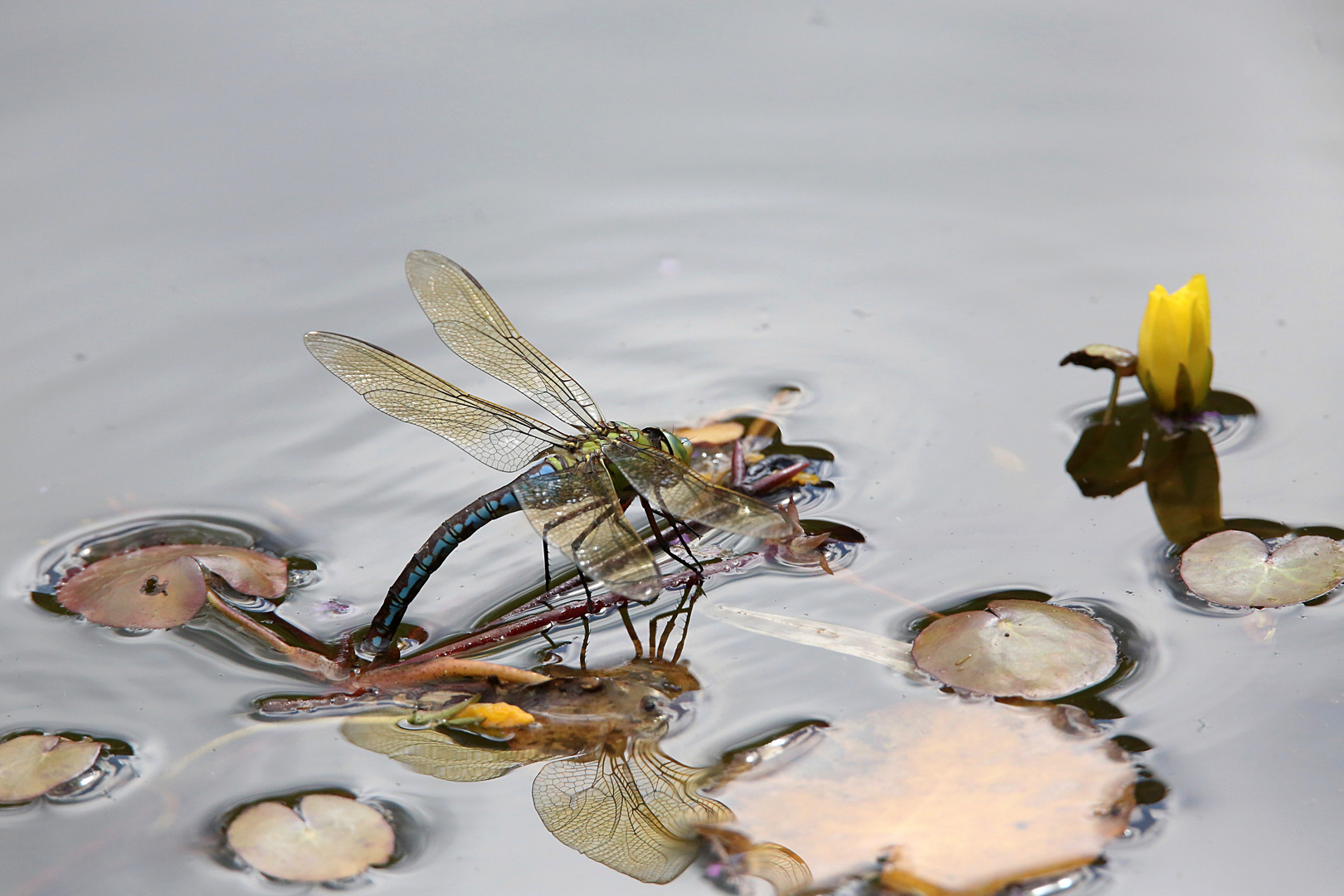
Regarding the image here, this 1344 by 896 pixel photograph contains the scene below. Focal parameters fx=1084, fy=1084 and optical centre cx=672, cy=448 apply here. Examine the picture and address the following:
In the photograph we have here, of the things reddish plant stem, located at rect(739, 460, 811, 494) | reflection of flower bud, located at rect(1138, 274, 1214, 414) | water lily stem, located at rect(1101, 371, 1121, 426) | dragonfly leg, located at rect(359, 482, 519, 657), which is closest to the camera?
dragonfly leg, located at rect(359, 482, 519, 657)

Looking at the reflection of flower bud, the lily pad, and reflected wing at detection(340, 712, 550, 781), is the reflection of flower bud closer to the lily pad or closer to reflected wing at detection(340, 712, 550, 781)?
the lily pad

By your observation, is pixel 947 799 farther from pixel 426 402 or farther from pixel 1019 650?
pixel 426 402

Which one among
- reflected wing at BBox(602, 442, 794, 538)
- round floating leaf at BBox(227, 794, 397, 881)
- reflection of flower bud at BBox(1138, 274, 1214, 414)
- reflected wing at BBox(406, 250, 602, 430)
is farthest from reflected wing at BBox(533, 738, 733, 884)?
reflection of flower bud at BBox(1138, 274, 1214, 414)

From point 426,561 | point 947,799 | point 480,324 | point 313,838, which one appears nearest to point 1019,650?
point 947,799

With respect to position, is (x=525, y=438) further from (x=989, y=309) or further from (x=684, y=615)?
Answer: (x=989, y=309)

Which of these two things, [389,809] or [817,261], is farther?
[817,261]

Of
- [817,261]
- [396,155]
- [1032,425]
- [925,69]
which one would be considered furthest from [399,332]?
[925,69]
